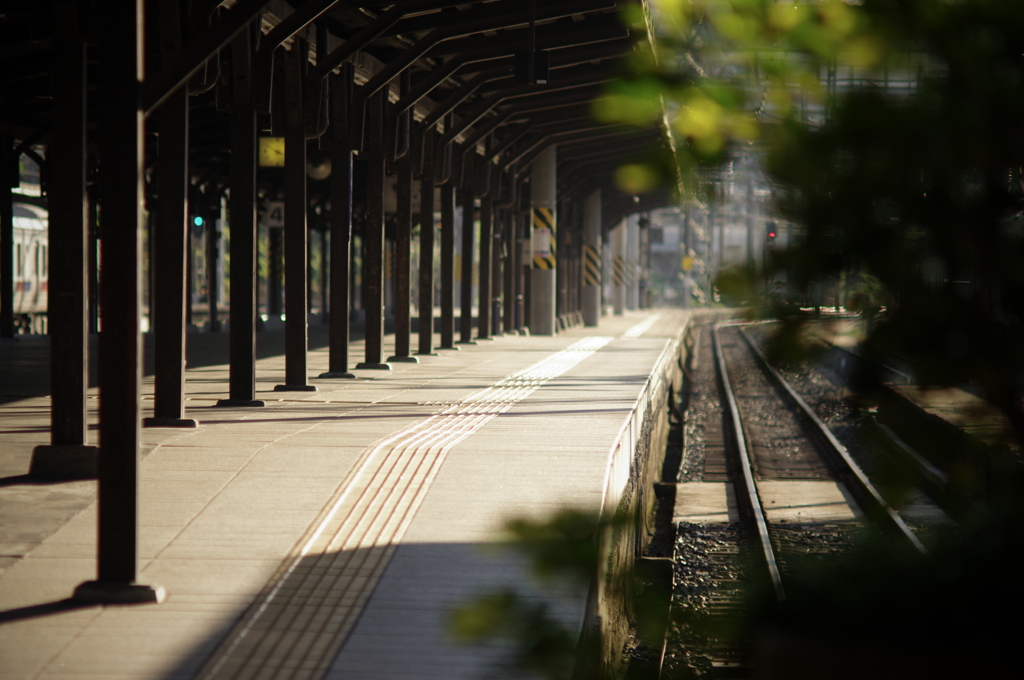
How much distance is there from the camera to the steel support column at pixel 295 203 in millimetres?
12531

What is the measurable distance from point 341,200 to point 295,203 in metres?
2.12

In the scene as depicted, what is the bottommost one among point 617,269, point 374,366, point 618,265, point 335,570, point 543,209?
point 335,570

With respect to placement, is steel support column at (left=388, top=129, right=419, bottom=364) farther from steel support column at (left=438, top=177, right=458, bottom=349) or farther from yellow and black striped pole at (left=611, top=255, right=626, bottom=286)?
yellow and black striped pole at (left=611, top=255, right=626, bottom=286)

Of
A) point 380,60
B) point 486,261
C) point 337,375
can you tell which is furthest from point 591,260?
point 337,375

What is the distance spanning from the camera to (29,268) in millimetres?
27328

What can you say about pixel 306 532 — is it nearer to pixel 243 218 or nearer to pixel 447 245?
pixel 243 218

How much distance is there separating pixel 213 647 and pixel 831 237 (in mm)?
3381

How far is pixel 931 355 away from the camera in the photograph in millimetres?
1335

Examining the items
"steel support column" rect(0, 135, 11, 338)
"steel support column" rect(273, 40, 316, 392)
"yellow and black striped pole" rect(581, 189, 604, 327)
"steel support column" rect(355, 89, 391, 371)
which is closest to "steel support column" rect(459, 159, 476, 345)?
"steel support column" rect(355, 89, 391, 371)

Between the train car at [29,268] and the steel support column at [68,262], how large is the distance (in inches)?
810

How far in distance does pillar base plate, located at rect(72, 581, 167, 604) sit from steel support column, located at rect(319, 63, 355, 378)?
9.89 metres

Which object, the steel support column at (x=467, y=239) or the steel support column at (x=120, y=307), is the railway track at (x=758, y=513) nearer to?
the steel support column at (x=120, y=307)

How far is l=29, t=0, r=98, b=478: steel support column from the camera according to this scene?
6.95m

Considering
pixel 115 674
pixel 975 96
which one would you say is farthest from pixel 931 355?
pixel 115 674
